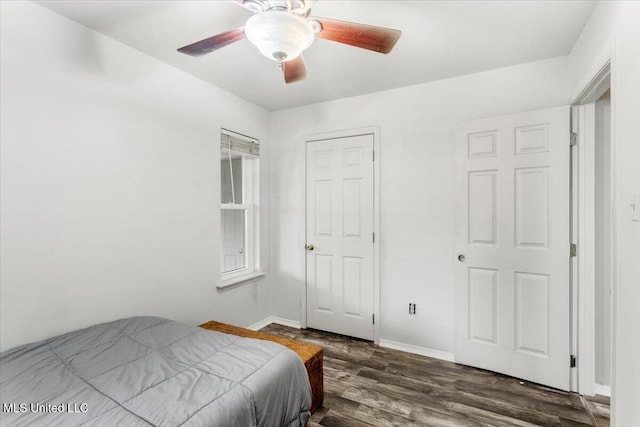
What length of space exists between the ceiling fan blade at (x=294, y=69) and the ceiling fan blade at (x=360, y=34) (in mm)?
261

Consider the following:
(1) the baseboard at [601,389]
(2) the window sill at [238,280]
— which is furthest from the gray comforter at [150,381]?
(1) the baseboard at [601,389]

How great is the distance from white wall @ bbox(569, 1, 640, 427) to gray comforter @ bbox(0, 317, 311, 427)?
57.8 inches

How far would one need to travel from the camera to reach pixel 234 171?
3324 mm

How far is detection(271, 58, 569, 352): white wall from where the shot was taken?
2.48 meters

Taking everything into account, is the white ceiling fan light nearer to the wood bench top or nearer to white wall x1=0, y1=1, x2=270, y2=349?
white wall x1=0, y1=1, x2=270, y2=349

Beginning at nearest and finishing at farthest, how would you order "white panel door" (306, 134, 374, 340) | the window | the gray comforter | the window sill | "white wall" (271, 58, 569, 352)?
1. the gray comforter
2. "white wall" (271, 58, 569, 352)
3. the window sill
4. "white panel door" (306, 134, 374, 340)
5. the window

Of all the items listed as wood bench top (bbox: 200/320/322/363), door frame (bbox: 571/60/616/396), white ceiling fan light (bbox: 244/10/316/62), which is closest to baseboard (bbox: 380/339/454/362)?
door frame (bbox: 571/60/616/396)

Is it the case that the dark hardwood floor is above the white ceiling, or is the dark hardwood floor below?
below

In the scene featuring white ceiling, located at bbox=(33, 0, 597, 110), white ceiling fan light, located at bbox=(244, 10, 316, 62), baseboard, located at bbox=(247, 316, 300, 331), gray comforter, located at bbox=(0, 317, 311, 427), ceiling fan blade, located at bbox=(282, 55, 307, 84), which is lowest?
baseboard, located at bbox=(247, 316, 300, 331)

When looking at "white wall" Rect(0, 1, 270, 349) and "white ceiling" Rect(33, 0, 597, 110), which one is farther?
"white ceiling" Rect(33, 0, 597, 110)

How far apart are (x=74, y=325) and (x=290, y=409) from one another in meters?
1.44

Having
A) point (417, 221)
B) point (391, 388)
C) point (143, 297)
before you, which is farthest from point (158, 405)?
point (417, 221)

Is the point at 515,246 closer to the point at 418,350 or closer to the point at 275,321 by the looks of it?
the point at 418,350

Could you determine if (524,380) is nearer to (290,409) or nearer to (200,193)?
(290,409)
